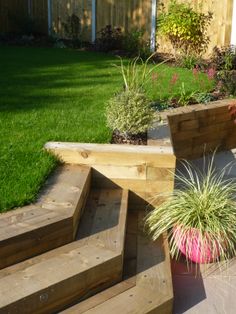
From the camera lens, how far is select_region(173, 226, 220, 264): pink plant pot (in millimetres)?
3572

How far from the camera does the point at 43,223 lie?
299cm

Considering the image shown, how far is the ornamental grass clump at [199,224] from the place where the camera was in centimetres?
358

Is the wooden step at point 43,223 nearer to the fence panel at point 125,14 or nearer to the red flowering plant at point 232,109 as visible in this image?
the red flowering plant at point 232,109

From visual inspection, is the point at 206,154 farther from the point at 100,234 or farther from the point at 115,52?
the point at 115,52

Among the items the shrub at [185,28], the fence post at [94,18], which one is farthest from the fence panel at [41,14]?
the shrub at [185,28]

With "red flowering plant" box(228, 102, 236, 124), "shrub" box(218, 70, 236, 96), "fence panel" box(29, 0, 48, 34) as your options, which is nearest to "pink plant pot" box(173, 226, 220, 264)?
"red flowering plant" box(228, 102, 236, 124)

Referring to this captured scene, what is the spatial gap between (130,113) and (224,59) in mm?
4876

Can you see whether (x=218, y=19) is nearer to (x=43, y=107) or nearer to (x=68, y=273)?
(x=43, y=107)

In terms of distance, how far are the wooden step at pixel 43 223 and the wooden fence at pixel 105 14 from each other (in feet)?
23.8

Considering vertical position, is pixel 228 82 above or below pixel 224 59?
below

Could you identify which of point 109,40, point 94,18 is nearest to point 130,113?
point 109,40

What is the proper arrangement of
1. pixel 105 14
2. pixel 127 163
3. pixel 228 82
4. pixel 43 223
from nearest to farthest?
1. pixel 43 223
2. pixel 127 163
3. pixel 228 82
4. pixel 105 14

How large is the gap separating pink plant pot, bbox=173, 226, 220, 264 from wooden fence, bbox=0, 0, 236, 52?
7.09 m

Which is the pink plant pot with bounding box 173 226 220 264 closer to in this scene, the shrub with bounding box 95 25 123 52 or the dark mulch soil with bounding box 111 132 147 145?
the dark mulch soil with bounding box 111 132 147 145
